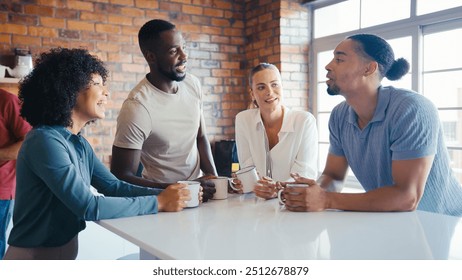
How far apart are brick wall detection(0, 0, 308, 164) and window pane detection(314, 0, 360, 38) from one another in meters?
0.13

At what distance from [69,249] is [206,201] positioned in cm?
46

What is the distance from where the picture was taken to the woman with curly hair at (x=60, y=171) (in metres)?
1.26

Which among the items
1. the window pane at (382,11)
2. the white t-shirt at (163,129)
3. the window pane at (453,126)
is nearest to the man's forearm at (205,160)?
the white t-shirt at (163,129)

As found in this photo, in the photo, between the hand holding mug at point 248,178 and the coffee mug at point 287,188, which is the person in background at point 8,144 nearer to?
the hand holding mug at point 248,178

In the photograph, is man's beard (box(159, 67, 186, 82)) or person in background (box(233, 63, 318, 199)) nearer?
man's beard (box(159, 67, 186, 82))

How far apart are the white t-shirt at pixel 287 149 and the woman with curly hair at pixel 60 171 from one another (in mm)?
660

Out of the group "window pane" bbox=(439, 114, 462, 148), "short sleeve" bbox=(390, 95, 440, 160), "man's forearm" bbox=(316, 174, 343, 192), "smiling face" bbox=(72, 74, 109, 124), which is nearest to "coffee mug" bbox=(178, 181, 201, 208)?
"smiling face" bbox=(72, 74, 109, 124)

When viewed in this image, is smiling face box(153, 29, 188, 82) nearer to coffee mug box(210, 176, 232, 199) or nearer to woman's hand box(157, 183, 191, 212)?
coffee mug box(210, 176, 232, 199)

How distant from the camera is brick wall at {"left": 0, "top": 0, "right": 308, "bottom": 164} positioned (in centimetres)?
340

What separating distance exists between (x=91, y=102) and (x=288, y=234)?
2.53ft

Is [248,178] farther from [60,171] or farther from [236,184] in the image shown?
[60,171]

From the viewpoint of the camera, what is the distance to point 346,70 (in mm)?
1698
